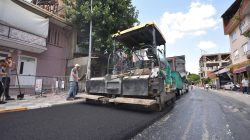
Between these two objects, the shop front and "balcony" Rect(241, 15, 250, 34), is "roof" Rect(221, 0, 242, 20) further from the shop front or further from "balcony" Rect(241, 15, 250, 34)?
the shop front

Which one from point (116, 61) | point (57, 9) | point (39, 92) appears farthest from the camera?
point (57, 9)

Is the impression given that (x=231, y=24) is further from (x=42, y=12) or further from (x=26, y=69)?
(x=26, y=69)

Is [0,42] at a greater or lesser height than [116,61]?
greater

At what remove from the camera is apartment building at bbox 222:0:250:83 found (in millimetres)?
20375

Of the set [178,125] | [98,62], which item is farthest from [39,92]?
[178,125]

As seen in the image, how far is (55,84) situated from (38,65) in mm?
2568

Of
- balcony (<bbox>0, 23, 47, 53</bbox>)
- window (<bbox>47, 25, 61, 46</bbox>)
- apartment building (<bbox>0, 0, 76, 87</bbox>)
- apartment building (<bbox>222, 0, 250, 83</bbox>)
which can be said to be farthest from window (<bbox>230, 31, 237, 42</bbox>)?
balcony (<bbox>0, 23, 47, 53</bbox>)

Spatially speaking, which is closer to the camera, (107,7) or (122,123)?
(122,123)

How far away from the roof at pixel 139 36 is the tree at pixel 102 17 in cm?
705

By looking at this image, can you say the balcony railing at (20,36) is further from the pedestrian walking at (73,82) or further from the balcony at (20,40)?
the pedestrian walking at (73,82)

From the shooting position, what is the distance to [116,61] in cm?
673

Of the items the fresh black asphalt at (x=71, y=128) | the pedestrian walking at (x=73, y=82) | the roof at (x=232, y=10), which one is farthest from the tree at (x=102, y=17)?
the roof at (x=232, y=10)

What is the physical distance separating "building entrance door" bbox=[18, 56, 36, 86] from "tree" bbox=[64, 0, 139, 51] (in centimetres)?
472

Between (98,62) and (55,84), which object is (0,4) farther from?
(98,62)
